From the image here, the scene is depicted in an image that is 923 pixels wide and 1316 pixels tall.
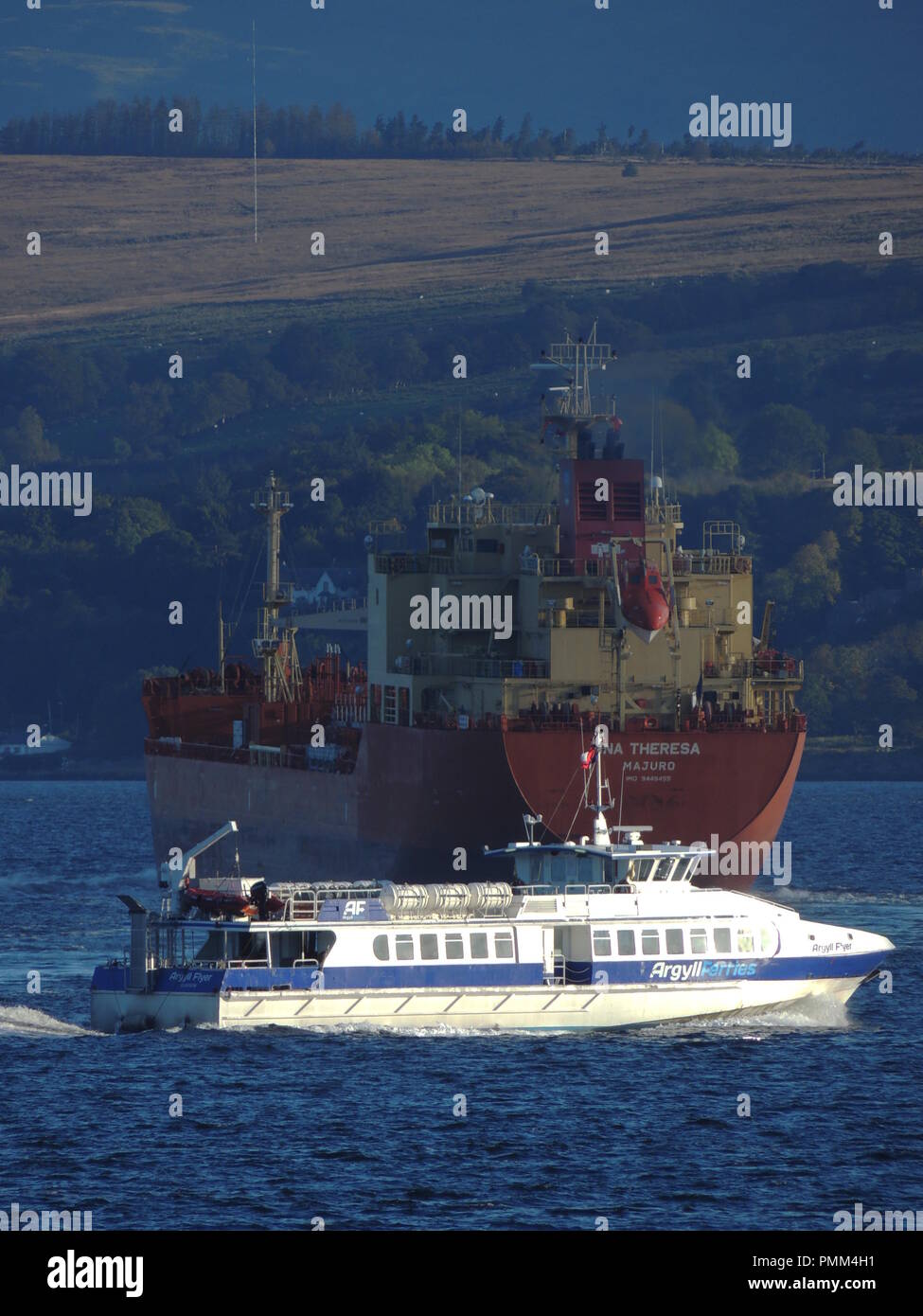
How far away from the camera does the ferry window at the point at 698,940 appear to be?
69062 mm

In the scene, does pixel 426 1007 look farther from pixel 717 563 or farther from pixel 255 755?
pixel 255 755

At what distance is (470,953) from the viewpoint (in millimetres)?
68125

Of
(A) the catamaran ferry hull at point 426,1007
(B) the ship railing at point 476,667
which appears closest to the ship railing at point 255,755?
(B) the ship railing at point 476,667

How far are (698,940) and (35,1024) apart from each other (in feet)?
55.3

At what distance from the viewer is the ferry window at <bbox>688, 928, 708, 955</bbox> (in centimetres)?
6906

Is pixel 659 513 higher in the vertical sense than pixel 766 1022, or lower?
higher

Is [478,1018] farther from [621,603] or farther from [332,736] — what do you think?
[332,736]

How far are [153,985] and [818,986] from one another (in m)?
16.6

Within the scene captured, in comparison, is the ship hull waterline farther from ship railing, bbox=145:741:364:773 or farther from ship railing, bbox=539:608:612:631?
ship railing, bbox=145:741:364:773

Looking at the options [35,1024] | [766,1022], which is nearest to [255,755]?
[35,1024]

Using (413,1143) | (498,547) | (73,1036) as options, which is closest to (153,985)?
(73,1036)

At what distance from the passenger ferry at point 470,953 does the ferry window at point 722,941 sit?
33 millimetres

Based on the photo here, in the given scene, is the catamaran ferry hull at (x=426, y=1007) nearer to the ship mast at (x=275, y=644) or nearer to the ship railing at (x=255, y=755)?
the ship railing at (x=255, y=755)

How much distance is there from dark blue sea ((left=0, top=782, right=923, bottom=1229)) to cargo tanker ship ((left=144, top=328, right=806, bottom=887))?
13490 millimetres
